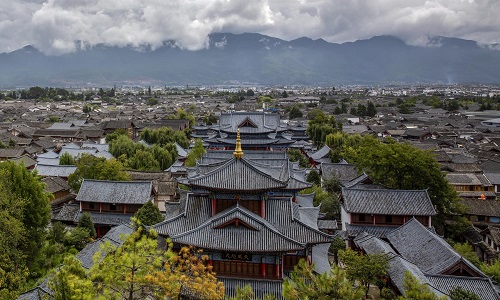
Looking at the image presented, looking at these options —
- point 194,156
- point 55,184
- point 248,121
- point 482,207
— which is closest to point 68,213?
point 55,184

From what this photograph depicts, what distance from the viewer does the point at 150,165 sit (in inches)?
1973

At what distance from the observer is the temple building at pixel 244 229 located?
720 inches

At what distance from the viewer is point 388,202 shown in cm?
2986

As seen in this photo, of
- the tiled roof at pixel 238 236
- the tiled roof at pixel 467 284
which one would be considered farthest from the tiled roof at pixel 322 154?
the tiled roof at pixel 238 236

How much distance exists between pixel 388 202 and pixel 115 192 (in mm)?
21500

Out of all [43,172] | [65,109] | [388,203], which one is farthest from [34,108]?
[388,203]

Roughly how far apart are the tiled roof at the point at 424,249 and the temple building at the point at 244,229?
627 centimetres

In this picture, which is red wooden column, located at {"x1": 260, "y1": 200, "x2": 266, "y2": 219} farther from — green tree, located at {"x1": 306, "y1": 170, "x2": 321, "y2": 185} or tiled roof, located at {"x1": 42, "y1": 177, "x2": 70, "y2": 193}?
tiled roof, located at {"x1": 42, "y1": 177, "x2": 70, "y2": 193}

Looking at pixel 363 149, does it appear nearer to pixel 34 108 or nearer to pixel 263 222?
pixel 263 222

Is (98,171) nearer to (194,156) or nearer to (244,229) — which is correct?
(194,156)

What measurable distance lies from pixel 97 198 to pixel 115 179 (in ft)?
15.8

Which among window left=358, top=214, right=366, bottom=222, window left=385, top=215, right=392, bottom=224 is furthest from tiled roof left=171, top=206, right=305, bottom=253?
window left=385, top=215, right=392, bottom=224

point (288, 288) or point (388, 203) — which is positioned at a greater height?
point (288, 288)

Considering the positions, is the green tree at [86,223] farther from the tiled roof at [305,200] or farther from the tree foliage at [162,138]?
the tree foliage at [162,138]
